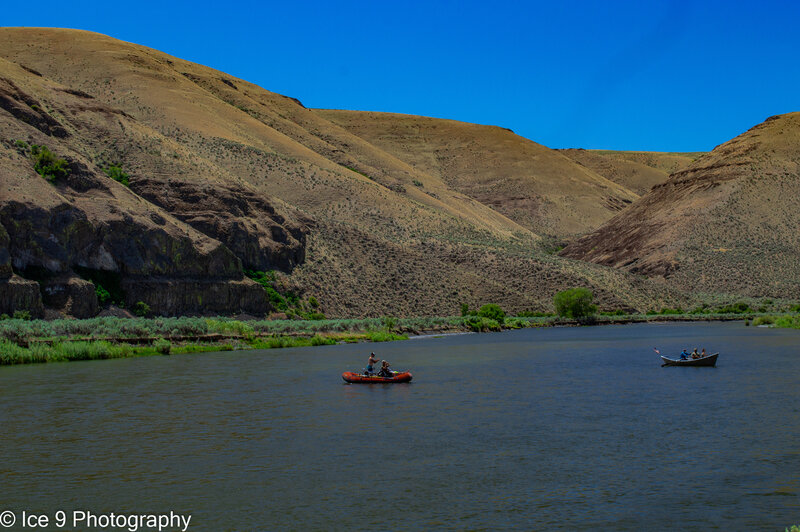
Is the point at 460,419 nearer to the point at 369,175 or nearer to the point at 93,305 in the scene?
the point at 93,305

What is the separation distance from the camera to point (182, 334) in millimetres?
54219

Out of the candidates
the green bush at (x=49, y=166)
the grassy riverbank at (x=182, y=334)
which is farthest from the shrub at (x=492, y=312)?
the green bush at (x=49, y=166)

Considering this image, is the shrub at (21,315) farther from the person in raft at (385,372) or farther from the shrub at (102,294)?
the person in raft at (385,372)

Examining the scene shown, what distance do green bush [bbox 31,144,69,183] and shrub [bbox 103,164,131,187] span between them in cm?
964

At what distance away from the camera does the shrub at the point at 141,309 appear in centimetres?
6156

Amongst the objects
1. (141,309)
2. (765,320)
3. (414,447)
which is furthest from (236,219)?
(414,447)

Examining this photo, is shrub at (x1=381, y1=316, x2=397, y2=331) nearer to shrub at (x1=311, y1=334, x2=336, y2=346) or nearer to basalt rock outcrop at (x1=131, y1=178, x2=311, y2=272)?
shrub at (x1=311, y1=334, x2=336, y2=346)

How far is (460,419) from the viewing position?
25.6m

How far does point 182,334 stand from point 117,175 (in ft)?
103

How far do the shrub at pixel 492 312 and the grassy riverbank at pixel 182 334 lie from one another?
382cm

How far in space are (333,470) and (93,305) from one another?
43892 millimetres

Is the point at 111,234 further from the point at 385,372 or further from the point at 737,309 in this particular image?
the point at 737,309

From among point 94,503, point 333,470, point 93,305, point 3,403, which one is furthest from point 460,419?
point 93,305

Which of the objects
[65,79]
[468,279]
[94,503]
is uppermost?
A: [65,79]
